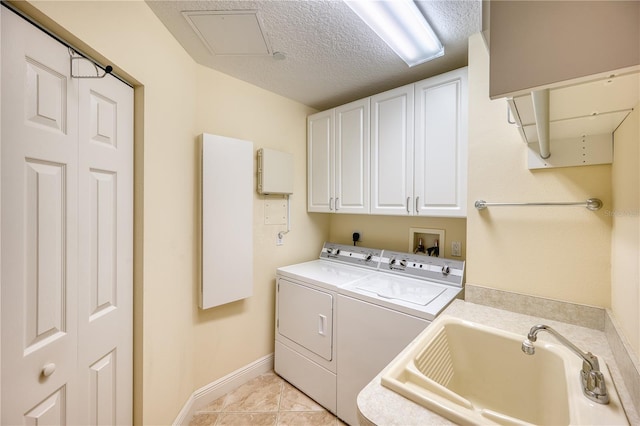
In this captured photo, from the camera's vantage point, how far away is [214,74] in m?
1.93

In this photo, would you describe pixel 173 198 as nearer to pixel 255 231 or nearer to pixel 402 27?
pixel 255 231

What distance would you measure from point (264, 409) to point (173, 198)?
1.61 m

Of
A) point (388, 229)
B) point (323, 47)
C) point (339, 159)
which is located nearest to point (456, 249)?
point (388, 229)

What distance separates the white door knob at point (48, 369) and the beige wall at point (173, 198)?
0.40 m

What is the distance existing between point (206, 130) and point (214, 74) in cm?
43

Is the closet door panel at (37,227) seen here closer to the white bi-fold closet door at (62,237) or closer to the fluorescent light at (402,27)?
the white bi-fold closet door at (62,237)

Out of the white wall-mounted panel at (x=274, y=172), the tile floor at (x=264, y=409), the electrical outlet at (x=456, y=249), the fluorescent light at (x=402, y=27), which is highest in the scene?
the fluorescent light at (x=402, y=27)

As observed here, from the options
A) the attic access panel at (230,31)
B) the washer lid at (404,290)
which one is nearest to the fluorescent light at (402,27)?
the attic access panel at (230,31)

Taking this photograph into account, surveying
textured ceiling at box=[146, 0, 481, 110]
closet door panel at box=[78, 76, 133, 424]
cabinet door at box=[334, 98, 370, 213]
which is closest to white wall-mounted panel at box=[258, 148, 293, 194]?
cabinet door at box=[334, 98, 370, 213]

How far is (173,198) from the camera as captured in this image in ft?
5.12

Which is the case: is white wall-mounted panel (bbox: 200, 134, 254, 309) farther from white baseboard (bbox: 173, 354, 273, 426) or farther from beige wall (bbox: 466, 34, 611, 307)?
beige wall (bbox: 466, 34, 611, 307)

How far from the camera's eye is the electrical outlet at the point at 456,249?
1983 mm

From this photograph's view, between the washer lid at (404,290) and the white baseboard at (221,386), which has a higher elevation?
the washer lid at (404,290)

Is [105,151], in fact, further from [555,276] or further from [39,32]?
[555,276]
